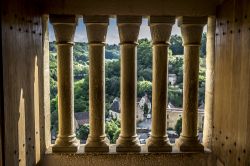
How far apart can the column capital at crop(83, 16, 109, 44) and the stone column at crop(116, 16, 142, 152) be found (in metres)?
0.15

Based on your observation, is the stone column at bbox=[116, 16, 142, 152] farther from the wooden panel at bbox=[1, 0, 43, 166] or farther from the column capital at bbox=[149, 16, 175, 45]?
the wooden panel at bbox=[1, 0, 43, 166]

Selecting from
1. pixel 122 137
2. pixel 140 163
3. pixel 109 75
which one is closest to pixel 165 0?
pixel 109 75

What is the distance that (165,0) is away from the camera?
120 inches

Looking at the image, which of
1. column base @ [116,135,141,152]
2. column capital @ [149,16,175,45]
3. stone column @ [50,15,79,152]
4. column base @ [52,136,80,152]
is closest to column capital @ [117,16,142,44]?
column capital @ [149,16,175,45]

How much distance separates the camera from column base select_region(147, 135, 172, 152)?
3.20m

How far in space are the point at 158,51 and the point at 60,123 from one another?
129 centimetres

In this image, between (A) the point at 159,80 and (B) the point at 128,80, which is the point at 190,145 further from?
(B) the point at 128,80

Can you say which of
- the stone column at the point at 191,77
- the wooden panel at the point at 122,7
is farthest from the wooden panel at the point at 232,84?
the wooden panel at the point at 122,7

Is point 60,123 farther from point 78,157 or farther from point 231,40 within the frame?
point 231,40

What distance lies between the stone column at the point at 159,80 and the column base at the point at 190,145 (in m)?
0.15

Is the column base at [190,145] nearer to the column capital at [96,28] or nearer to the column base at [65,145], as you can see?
the column base at [65,145]

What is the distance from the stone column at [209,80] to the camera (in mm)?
3230

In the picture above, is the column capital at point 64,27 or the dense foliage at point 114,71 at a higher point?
the column capital at point 64,27

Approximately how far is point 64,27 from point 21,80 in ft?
2.93
